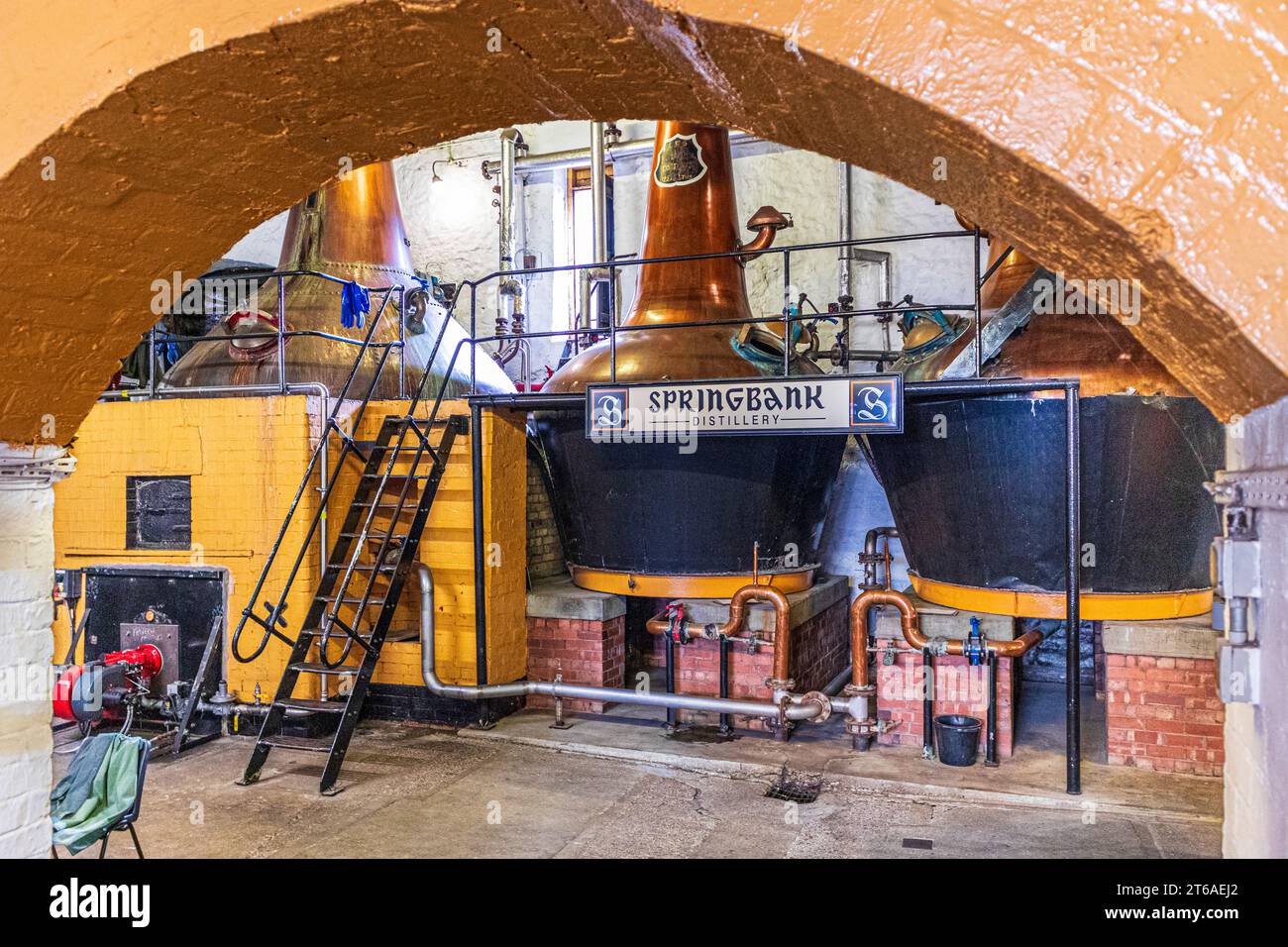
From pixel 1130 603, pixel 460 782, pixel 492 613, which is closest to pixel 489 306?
pixel 492 613

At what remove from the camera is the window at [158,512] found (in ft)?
23.9

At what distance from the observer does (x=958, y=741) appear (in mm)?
6105

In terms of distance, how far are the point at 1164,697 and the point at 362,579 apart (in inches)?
229

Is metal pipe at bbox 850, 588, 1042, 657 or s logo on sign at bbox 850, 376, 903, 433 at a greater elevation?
s logo on sign at bbox 850, 376, 903, 433

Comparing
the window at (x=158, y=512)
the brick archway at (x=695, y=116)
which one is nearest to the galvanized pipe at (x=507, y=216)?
the window at (x=158, y=512)

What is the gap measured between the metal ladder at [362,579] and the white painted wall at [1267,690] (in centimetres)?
511

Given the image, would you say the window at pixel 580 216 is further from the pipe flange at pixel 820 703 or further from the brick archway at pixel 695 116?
the brick archway at pixel 695 116

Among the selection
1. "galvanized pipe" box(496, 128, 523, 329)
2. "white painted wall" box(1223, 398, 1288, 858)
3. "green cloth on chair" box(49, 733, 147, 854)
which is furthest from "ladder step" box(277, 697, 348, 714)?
"galvanized pipe" box(496, 128, 523, 329)

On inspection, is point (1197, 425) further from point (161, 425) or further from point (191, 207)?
point (161, 425)

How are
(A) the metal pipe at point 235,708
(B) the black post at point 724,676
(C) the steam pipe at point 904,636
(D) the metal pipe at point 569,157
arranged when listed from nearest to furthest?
(C) the steam pipe at point 904,636
(A) the metal pipe at point 235,708
(B) the black post at point 724,676
(D) the metal pipe at point 569,157

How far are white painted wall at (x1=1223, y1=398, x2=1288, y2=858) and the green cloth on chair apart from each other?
4055 millimetres

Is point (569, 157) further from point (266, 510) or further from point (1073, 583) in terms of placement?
point (1073, 583)

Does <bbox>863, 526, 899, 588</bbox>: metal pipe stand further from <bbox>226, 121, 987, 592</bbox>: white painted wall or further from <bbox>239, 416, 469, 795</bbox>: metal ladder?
<bbox>239, 416, 469, 795</bbox>: metal ladder

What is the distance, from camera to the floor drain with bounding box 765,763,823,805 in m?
5.63
